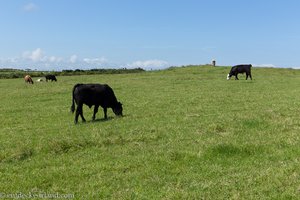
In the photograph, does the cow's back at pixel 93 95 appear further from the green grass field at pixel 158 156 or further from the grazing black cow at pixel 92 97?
the green grass field at pixel 158 156

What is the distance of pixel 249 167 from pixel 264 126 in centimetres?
512

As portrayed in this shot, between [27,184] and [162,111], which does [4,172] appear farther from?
[162,111]

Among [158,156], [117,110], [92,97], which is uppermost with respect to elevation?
[92,97]

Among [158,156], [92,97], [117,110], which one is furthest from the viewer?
[117,110]

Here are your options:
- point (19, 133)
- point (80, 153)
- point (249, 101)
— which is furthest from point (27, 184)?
point (249, 101)

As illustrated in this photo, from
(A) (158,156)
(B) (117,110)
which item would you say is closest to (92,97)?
(B) (117,110)

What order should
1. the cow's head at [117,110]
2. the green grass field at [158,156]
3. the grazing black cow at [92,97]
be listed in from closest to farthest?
1. the green grass field at [158,156]
2. the grazing black cow at [92,97]
3. the cow's head at [117,110]

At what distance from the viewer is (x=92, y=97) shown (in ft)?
56.4

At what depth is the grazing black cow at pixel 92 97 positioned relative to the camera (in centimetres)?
1688

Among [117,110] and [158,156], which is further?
[117,110]

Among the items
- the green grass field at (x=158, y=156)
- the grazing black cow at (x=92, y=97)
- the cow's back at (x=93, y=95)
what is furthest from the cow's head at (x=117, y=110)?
the green grass field at (x=158, y=156)

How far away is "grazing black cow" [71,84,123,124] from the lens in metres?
16.9

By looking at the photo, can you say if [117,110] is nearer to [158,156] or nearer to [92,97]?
[92,97]

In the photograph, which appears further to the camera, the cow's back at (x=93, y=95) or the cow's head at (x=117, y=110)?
the cow's head at (x=117, y=110)
